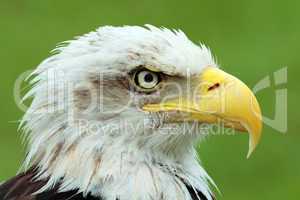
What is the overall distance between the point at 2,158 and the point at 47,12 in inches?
189

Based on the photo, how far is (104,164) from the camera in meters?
6.73

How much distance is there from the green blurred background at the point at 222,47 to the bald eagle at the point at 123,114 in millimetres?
4919

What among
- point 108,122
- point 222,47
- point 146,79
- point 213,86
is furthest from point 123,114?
point 222,47

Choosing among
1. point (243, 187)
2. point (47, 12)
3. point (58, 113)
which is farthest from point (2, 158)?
point (58, 113)

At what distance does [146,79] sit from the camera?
6836 millimetres

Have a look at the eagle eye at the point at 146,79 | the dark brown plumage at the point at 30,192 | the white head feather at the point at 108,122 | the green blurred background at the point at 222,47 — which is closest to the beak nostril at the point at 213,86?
the white head feather at the point at 108,122

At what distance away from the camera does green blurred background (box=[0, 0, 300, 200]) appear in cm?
1219

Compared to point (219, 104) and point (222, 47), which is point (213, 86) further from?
point (222, 47)

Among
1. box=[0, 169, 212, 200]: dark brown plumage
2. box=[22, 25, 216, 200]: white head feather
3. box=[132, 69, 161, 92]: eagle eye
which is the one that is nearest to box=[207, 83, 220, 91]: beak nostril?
box=[22, 25, 216, 200]: white head feather

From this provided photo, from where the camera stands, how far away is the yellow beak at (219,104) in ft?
22.0

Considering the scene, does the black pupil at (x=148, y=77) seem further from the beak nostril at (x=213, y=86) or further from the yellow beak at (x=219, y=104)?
the beak nostril at (x=213, y=86)

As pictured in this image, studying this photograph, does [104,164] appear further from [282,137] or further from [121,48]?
[282,137]

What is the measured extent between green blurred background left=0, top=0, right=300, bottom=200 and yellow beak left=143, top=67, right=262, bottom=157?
4.97 metres

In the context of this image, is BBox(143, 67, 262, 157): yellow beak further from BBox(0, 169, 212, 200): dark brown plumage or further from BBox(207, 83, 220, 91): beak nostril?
BBox(0, 169, 212, 200): dark brown plumage
